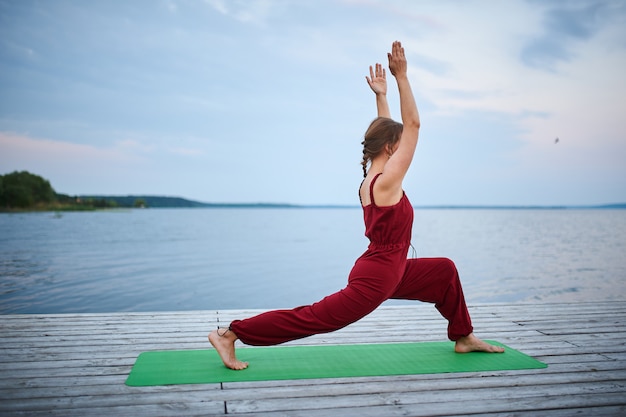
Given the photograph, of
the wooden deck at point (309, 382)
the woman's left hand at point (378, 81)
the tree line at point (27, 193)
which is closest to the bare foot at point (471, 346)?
the wooden deck at point (309, 382)

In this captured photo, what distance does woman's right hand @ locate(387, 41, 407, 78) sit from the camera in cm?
240

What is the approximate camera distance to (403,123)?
2.43 m

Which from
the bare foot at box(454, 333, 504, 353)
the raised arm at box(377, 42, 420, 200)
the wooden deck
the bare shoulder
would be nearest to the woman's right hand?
the raised arm at box(377, 42, 420, 200)

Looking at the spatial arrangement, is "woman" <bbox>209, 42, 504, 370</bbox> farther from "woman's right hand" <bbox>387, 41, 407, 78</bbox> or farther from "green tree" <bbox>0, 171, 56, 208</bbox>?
"green tree" <bbox>0, 171, 56, 208</bbox>

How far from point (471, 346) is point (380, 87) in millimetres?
1705

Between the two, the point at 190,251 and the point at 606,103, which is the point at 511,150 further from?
the point at 190,251

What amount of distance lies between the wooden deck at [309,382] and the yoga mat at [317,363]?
84mm

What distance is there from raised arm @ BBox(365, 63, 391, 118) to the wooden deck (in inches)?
61.3

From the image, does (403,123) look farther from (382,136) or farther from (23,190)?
(23,190)

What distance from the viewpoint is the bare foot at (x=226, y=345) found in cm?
278

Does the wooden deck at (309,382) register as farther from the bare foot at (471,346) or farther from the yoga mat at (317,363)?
the bare foot at (471,346)

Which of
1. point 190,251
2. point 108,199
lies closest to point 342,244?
point 190,251

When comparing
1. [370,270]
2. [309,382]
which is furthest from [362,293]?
[309,382]

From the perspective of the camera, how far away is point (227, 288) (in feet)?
39.3
